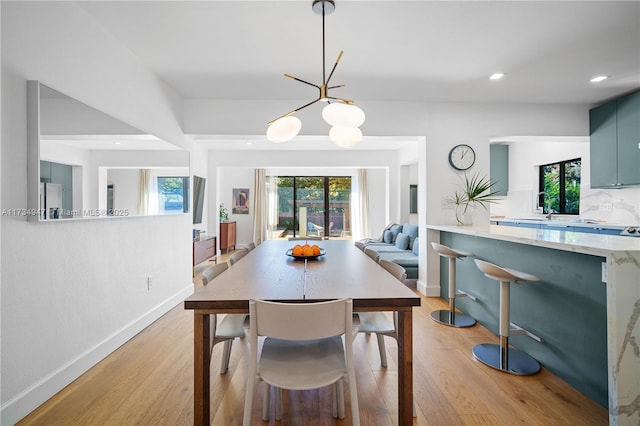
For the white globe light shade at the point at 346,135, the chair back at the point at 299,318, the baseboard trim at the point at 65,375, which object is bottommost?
the baseboard trim at the point at 65,375

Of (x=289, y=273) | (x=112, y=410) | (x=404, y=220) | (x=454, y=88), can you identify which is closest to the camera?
(x=112, y=410)

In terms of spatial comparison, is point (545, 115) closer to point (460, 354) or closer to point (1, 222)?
point (460, 354)

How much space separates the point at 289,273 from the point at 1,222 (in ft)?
4.89

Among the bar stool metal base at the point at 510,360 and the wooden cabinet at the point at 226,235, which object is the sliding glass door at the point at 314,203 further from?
the bar stool metal base at the point at 510,360

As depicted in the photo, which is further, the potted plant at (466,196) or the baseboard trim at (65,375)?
the potted plant at (466,196)

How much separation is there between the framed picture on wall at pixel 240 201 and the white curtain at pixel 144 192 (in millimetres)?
5157

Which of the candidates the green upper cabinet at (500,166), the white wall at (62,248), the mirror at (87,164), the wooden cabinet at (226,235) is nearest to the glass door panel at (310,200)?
the wooden cabinet at (226,235)

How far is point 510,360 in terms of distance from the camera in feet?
7.40

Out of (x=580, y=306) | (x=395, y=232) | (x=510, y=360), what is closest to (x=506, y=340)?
(x=510, y=360)

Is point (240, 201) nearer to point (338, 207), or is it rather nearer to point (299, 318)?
point (338, 207)

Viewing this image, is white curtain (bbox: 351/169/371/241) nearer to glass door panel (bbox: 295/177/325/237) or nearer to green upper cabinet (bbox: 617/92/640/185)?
glass door panel (bbox: 295/177/325/237)

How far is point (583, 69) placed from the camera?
2912 mm

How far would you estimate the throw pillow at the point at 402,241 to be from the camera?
5.22 meters

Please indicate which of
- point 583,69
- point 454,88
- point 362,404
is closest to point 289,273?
point 362,404
